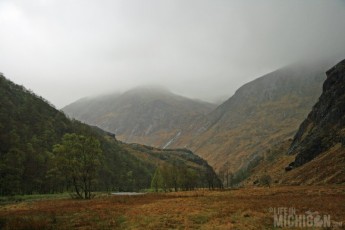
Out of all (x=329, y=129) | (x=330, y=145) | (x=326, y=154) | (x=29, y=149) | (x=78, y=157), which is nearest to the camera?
(x=78, y=157)

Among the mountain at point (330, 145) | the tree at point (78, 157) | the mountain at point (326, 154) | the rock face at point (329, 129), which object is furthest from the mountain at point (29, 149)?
the rock face at point (329, 129)

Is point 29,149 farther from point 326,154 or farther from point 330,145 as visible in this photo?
point 330,145

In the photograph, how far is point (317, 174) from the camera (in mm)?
123562

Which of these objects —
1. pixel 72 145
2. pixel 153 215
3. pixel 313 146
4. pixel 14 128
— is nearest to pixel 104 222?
pixel 153 215

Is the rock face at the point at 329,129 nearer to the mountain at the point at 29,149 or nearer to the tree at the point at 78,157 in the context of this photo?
the mountain at the point at 29,149

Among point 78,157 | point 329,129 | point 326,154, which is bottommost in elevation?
point 78,157

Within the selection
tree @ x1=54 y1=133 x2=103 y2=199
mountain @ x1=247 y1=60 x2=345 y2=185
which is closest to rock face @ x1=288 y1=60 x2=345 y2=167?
mountain @ x1=247 y1=60 x2=345 y2=185

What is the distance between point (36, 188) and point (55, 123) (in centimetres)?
7214

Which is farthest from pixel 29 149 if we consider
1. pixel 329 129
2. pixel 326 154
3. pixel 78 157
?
pixel 329 129

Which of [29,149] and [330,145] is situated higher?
[29,149]

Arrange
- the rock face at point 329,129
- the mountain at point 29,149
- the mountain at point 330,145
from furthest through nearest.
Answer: the rock face at point 329,129, the mountain at point 29,149, the mountain at point 330,145

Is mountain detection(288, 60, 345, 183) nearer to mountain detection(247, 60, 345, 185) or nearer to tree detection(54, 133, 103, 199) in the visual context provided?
mountain detection(247, 60, 345, 185)

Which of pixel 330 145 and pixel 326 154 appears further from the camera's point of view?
pixel 330 145

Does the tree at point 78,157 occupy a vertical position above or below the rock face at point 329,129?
below
